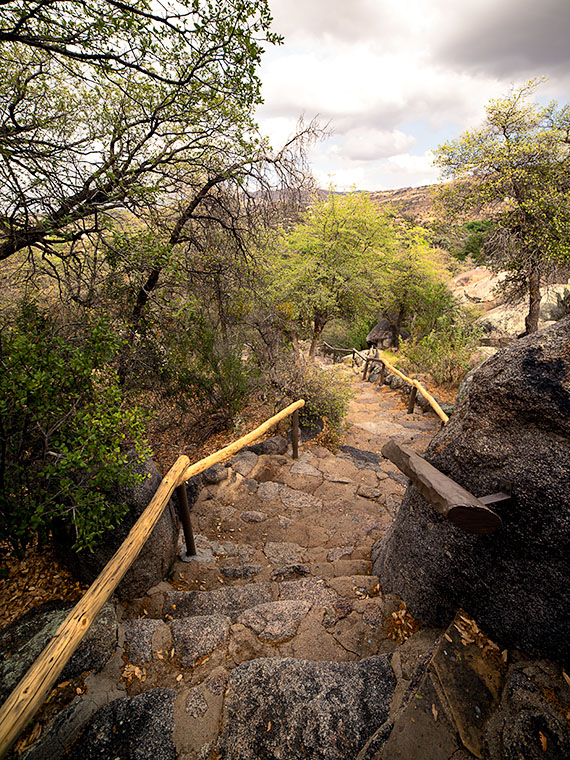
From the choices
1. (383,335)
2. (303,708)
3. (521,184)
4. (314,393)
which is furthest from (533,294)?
(383,335)

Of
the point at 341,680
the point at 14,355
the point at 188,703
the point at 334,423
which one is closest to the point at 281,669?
the point at 341,680

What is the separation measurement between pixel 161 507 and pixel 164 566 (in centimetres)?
66

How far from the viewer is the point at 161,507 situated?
248 cm

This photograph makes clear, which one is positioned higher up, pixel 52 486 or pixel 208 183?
pixel 208 183

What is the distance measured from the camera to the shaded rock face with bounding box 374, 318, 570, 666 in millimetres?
1538

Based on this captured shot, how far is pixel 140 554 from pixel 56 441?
3.46ft

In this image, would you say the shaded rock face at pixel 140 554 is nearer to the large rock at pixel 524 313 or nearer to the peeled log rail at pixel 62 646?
the peeled log rail at pixel 62 646

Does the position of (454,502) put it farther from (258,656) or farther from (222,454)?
(222,454)

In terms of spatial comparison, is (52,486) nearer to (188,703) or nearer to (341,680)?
(188,703)

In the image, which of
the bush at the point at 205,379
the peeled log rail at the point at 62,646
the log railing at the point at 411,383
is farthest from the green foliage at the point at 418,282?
the peeled log rail at the point at 62,646

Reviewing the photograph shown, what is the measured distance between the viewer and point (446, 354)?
934 centimetres

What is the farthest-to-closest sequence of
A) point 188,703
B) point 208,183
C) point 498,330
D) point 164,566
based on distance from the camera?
point 498,330
point 208,183
point 164,566
point 188,703

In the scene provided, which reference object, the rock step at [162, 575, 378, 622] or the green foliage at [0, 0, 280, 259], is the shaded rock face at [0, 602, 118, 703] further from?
the green foliage at [0, 0, 280, 259]

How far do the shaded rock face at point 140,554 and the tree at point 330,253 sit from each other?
874cm
